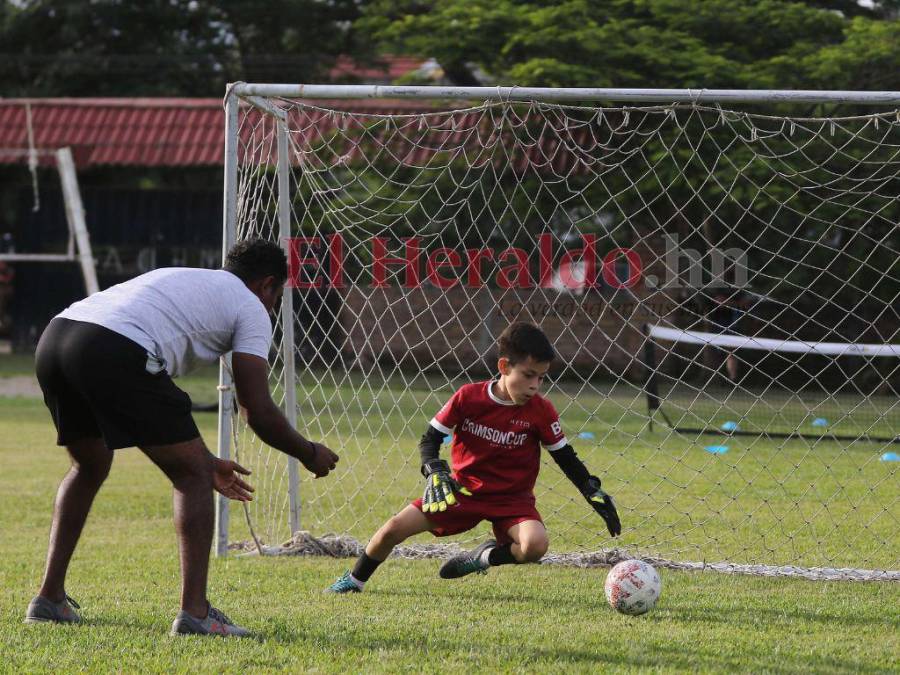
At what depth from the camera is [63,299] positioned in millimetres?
20578

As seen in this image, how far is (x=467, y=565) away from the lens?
15.9 ft

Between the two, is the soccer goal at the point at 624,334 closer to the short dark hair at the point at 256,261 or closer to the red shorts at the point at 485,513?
the red shorts at the point at 485,513

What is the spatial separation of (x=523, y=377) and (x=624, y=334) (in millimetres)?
12398

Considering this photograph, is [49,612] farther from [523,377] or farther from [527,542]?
[523,377]

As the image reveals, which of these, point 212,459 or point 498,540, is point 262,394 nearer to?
point 212,459

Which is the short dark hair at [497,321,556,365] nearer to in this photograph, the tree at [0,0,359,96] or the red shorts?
the red shorts

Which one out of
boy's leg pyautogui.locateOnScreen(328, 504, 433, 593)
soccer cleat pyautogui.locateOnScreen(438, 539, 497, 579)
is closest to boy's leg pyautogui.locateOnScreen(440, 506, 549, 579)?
soccer cleat pyautogui.locateOnScreen(438, 539, 497, 579)

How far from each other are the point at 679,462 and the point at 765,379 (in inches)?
140

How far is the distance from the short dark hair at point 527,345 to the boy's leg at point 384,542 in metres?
0.74

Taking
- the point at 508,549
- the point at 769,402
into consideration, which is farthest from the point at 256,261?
the point at 769,402

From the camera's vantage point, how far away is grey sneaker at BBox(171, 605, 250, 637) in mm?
3830

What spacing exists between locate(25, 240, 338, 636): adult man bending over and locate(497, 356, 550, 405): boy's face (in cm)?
92

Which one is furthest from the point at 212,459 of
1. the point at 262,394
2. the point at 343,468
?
the point at 343,468

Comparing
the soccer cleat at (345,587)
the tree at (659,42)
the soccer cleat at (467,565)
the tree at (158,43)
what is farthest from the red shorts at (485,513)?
the tree at (158,43)
